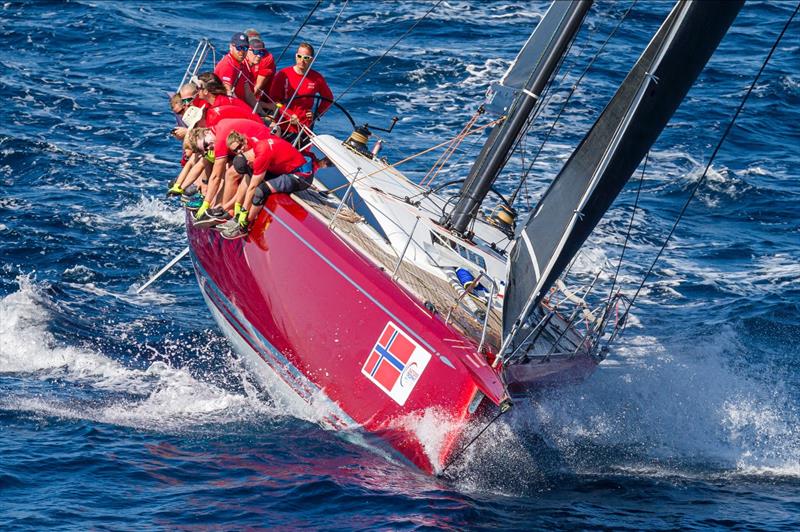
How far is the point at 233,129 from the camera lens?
9.27 m

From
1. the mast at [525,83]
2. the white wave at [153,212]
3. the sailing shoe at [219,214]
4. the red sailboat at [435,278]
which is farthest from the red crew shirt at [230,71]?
the mast at [525,83]

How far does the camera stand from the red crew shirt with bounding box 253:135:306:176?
29.6 feet

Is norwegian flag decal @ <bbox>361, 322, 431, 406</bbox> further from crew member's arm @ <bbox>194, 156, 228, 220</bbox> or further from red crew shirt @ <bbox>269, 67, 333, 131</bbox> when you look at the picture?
red crew shirt @ <bbox>269, 67, 333, 131</bbox>

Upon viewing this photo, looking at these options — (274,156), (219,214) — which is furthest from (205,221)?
(274,156)

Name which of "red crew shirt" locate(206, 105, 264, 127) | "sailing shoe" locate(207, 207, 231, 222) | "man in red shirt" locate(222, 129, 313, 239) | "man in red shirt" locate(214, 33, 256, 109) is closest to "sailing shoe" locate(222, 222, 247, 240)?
"man in red shirt" locate(222, 129, 313, 239)

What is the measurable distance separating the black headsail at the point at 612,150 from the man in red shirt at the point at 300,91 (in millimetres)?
3948

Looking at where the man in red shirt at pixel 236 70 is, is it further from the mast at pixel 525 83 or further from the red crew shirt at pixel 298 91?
the mast at pixel 525 83

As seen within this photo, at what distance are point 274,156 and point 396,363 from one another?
237 centimetres

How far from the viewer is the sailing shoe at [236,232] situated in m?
8.99

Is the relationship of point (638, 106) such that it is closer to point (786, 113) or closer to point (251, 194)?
point (251, 194)

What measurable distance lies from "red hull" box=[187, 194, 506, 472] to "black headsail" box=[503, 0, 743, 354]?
52cm

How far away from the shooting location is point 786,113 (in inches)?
699

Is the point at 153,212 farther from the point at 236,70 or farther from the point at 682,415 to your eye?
the point at 682,415

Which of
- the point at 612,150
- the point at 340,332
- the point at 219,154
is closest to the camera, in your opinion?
the point at 612,150
